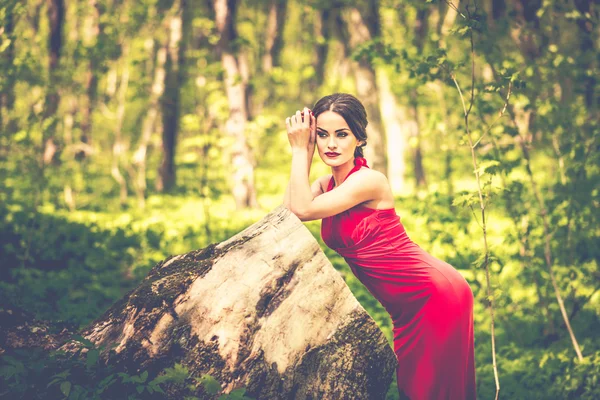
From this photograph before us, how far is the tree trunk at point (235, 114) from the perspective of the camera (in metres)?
10.8

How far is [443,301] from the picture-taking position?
→ 2.81 metres

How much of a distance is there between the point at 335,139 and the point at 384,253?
2.08 feet

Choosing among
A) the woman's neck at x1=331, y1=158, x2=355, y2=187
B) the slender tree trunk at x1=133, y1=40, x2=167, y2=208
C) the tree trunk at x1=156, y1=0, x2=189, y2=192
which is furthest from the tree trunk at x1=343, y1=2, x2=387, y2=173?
the woman's neck at x1=331, y1=158, x2=355, y2=187

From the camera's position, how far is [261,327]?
272cm

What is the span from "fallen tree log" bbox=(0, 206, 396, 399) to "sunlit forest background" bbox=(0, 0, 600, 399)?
523 millimetres

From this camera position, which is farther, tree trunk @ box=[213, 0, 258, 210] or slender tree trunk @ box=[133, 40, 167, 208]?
slender tree trunk @ box=[133, 40, 167, 208]

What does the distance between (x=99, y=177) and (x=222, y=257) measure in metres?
15.7

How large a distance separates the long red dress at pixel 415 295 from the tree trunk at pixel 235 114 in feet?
26.0

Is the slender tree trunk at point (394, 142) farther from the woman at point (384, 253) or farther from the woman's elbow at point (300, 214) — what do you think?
the woman's elbow at point (300, 214)

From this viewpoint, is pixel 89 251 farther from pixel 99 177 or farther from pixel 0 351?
pixel 99 177

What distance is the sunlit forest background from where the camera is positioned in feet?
14.5

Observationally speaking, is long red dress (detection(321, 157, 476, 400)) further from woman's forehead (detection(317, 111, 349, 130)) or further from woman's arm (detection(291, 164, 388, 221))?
woman's forehead (detection(317, 111, 349, 130))

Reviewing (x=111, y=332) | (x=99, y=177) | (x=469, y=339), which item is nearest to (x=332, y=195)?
(x=469, y=339)

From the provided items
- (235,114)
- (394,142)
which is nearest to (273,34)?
(394,142)
